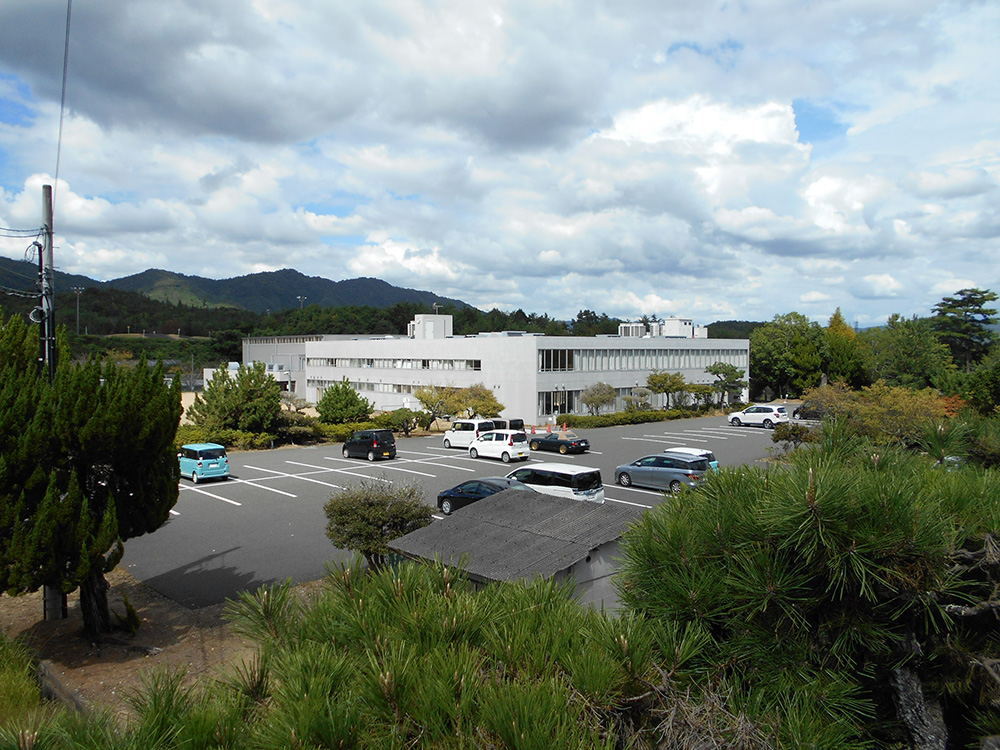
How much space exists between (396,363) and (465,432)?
22408 millimetres

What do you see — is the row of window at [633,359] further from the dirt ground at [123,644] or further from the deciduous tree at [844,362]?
the dirt ground at [123,644]

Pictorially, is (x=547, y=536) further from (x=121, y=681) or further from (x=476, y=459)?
(x=476, y=459)

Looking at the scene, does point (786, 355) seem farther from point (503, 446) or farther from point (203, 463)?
point (203, 463)

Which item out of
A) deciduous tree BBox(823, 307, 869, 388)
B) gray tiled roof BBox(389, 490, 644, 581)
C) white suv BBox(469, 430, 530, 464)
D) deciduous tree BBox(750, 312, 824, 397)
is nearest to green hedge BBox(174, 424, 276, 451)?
white suv BBox(469, 430, 530, 464)

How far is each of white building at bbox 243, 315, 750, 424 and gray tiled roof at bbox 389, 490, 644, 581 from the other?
3206 cm

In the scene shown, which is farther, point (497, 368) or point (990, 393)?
point (497, 368)

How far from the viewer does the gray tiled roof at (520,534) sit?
331 inches

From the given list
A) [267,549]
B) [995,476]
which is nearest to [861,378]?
[267,549]

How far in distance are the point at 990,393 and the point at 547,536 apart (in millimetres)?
24418

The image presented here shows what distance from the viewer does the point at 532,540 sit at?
30.4 ft

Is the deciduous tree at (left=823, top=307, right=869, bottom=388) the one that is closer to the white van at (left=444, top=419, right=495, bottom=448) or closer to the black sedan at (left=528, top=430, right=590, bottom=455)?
the black sedan at (left=528, top=430, right=590, bottom=455)

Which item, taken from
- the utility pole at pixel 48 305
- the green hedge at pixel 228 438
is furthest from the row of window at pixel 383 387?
the utility pole at pixel 48 305

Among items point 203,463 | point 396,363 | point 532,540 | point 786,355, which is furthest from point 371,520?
point 786,355

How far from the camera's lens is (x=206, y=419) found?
33062mm
